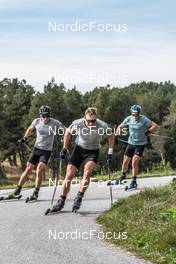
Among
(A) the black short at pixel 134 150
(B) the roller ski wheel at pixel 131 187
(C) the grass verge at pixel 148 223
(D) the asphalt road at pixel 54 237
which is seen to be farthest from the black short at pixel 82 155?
(A) the black short at pixel 134 150

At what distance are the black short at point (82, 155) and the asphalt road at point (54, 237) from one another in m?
0.97

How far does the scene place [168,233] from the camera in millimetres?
8125

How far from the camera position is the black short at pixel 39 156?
46.4 feet

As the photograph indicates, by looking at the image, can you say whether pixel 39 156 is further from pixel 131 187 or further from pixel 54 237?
pixel 54 237

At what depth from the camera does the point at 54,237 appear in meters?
9.06

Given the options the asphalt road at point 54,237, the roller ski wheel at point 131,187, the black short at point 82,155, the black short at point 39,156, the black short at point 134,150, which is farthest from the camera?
the black short at point 134,150

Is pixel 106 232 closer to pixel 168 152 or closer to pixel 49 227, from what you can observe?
pixel 49 227

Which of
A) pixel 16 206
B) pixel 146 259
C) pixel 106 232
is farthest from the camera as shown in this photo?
pixel 16 206

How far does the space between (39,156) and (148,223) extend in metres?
5.63

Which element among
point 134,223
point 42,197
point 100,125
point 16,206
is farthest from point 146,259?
point 42,197

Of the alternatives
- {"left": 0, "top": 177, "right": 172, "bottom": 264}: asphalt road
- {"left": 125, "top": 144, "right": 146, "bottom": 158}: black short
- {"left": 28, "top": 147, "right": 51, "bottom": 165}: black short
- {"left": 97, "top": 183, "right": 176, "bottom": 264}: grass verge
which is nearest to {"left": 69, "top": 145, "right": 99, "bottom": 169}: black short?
{"left": 0, "top": 177, "right": 172, "bottom": 264}: asphalt road

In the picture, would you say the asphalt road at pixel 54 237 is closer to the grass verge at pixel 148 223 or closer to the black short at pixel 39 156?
the grass verge at pixel 148 223

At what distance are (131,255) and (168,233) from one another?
65 centimetres

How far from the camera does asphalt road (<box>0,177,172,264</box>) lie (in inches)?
302
